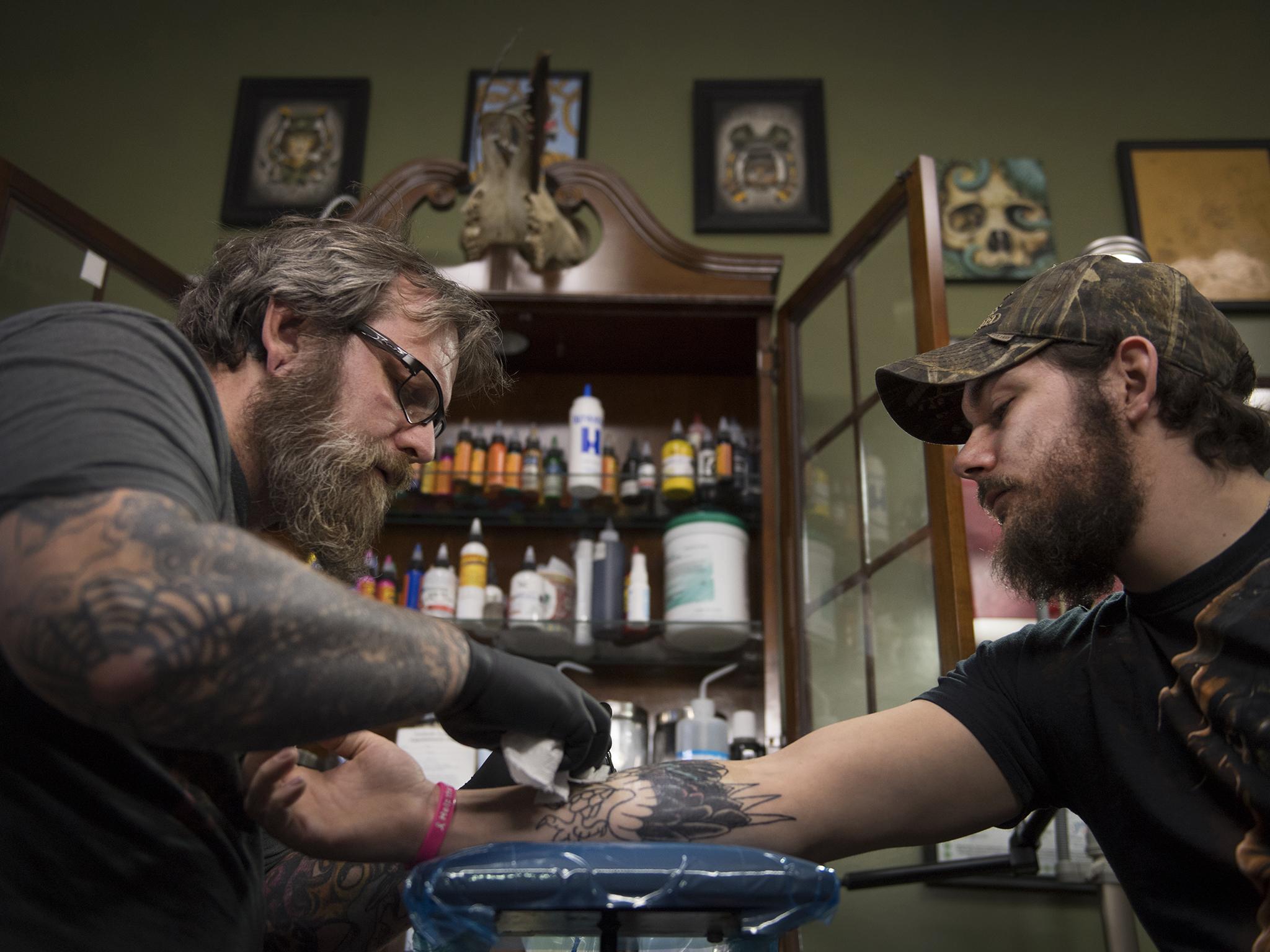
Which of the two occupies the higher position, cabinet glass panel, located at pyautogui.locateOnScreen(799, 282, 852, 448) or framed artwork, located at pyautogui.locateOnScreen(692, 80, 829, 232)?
framed artwork, located at pyautogui.locateOnScreen(692, 80, 829, 232)

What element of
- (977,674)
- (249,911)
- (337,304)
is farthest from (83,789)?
(977,674)

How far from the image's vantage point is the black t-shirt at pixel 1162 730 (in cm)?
103

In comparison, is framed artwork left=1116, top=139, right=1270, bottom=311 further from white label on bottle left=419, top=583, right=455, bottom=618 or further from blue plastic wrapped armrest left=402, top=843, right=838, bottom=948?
blue plastic wrapped armrest left=402, top=843, right=838, bottom=948

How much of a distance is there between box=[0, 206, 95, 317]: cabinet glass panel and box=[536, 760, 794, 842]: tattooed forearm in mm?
1707

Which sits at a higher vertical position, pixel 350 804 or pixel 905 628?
pixel 905 628

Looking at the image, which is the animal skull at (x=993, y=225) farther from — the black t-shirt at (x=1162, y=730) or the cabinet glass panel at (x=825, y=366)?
the black t-shirt at (x=1162, y=730)

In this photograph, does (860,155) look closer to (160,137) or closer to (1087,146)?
(1087,146)

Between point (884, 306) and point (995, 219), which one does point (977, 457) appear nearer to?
point (884, 306)

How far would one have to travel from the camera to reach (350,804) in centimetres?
106

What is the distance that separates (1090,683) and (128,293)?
2120mm

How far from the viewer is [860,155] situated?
3.24 metres

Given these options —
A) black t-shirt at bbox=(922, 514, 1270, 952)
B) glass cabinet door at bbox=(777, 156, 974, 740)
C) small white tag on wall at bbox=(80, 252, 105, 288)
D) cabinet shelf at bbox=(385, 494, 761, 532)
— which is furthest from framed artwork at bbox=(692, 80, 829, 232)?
black t-shirt at bbox=(922, 514, 1270, 952)

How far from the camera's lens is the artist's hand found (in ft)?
3.27

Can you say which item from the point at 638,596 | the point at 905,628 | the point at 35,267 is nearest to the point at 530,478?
the point at 638,596
